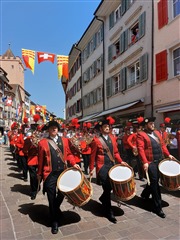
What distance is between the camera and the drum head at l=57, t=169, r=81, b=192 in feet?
12.6

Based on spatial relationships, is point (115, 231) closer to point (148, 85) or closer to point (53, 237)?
point (53, 237)

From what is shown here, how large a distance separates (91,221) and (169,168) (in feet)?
5.98

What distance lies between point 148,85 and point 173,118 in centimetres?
258

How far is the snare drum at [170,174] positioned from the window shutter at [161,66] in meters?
7.84

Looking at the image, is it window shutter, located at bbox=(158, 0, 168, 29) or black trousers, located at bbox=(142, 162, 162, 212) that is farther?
window shutter, located at bbox=(158, 0, 168, 29)

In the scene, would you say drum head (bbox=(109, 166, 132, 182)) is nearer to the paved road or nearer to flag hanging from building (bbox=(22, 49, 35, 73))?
the paved road

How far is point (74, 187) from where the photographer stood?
3.81 meters

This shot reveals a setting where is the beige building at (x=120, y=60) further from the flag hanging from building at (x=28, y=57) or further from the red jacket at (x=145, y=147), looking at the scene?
the red jacket at (x=145, y=147)

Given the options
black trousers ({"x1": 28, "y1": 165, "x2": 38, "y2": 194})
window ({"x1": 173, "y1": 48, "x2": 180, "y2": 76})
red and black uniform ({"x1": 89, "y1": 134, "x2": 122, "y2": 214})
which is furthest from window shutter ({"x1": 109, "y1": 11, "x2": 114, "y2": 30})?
red and black uniform ({"x1": 89, "y1": 134, "x2": 122, "y2": 214})

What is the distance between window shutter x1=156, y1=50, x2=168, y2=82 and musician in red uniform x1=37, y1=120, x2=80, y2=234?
8.96m

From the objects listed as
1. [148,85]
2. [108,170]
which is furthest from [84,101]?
[108,170]

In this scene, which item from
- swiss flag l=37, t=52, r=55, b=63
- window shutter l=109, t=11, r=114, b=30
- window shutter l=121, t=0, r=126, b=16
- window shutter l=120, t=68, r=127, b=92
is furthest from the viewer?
window shutter l=109, t=11, r=114, b=30

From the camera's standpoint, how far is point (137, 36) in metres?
14.6

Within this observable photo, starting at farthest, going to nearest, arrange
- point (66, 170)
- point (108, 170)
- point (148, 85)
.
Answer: point (148, 85)
point (108, 170)
point (66, 170)
